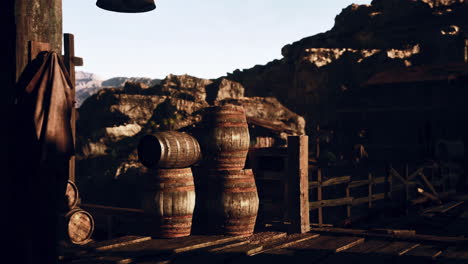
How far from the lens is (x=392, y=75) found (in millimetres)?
35781

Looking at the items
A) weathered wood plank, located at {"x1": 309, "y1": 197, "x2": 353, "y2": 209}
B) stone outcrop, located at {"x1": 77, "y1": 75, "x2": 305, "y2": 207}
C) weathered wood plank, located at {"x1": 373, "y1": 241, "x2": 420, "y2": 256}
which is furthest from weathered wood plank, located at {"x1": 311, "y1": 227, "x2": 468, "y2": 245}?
stone outcrop, located at {"x1": 77, "y1": 75, "x2": 305, "y2": 207}

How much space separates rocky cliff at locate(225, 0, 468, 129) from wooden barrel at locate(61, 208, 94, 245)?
128ft

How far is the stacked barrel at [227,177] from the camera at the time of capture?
8891mm

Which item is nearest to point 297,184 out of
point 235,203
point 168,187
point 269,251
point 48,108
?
point 235,203

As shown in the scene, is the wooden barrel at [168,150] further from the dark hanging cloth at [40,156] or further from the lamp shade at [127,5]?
the dark hanging cloth at [40,156]

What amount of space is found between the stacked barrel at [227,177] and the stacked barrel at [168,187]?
44 centimetres

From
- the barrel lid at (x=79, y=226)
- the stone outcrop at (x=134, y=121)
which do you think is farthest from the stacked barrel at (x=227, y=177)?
the stone outcrop at (x=134, y=121)

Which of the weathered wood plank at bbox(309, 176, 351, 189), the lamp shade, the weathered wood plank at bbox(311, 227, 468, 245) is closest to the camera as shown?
the lamp shade

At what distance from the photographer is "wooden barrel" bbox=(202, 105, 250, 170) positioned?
363 inches

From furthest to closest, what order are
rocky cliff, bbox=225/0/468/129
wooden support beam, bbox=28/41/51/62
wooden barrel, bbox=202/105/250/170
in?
rocky cliff, bbox=225/0/468/129 → wooden barrel, bbox=202/105/250/170 → wooden support beam, bbox=28/41/51/62

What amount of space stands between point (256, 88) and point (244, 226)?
45.1m

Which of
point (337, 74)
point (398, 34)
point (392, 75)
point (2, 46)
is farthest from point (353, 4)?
point (2, 46)

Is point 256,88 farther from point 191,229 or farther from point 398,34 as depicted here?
point 191,229

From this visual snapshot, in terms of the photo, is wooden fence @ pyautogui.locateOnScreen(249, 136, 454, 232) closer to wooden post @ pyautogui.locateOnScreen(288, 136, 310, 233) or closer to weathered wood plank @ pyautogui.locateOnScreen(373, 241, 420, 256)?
wooden post @ pyautogui.locateOnScreen(288, 136, 310, 233)
